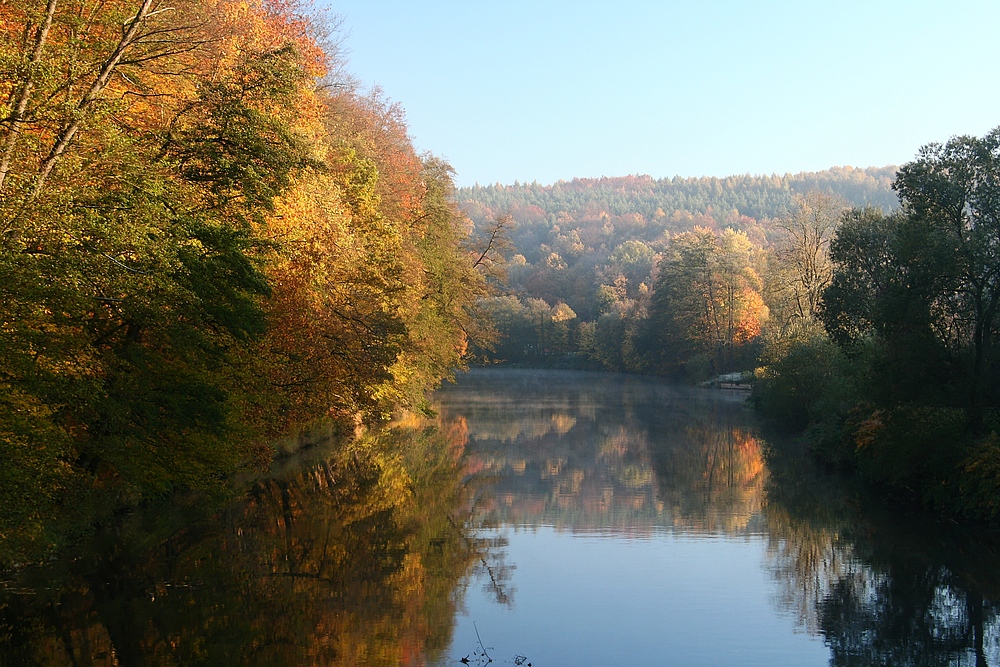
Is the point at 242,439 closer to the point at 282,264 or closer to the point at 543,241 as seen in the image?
the point at 282,264

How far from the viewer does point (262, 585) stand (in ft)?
49.2

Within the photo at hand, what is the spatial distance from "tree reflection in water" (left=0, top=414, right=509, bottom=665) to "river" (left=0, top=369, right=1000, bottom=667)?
0.05 metres

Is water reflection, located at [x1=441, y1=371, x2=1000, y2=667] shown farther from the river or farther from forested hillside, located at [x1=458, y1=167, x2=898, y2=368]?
forested hillside, located at [x1=458, y1=167, x2=898, y2=368]

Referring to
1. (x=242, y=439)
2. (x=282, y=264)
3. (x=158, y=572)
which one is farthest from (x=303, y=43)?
(x=158, y=572)

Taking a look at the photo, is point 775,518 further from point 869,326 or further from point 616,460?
point 616,460

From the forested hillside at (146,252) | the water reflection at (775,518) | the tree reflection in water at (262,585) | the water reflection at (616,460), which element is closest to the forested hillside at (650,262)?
the water reflection at (616,460)

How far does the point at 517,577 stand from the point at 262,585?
4342 millimetres

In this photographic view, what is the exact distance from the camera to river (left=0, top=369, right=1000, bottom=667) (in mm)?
12250

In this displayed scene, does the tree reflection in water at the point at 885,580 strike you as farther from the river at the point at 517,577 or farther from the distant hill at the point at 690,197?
the distant hill at the point at 690,197

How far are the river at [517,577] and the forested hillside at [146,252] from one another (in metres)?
1.45

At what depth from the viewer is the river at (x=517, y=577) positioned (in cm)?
1225

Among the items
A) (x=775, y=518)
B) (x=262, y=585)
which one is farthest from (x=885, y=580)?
(x=262, y=585)

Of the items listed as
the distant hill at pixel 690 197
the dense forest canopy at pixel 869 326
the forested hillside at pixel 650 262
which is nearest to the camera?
the dense forest canopy at pixel 869 326

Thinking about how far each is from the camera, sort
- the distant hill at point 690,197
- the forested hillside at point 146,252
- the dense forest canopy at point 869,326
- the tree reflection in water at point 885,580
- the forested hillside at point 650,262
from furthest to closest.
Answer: the distant hill at point 690,197, the forested hillside at point 650,262, the dense forest canopy at point 869,326, the tree reflection in water at point 885,580, the forested hillside at point 146,252
